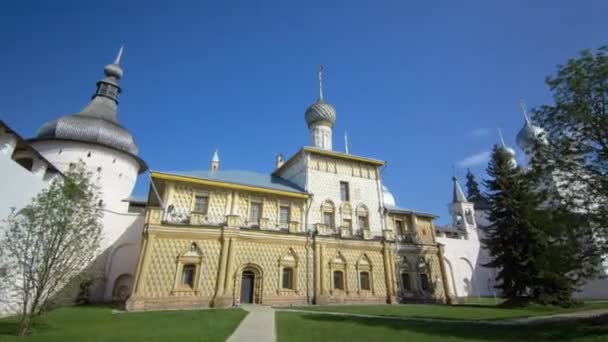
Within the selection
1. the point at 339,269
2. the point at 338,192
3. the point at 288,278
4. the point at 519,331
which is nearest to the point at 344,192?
the point at 338,192

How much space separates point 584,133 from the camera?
973 centimetres

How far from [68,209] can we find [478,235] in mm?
41283

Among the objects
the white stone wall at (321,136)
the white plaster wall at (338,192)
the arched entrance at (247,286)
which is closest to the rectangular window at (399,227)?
the white plaster wall at (338,192)

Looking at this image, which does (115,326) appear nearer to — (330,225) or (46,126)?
(330,225)

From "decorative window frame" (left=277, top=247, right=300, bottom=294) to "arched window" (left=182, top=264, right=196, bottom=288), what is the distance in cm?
475

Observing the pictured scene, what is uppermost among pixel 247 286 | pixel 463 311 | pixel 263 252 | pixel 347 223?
pixel 347 223

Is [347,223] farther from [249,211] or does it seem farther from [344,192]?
[249,211]

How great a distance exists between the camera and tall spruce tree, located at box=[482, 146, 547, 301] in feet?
57.3

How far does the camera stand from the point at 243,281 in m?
17.7

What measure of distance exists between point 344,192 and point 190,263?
38.4ft

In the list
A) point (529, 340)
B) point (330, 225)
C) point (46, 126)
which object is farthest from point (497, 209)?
point (46, 126)

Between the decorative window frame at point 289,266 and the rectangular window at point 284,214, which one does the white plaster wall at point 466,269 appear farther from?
the decorative window frame at point 289,266

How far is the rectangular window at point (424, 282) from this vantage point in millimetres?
21891

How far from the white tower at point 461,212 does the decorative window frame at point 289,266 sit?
26.0 meters
